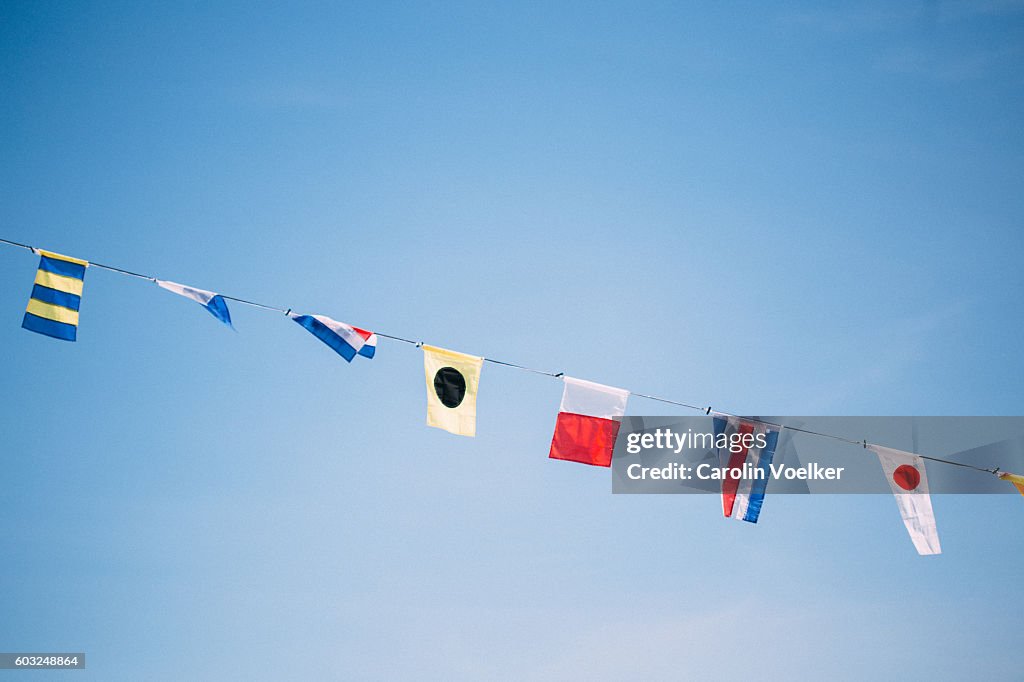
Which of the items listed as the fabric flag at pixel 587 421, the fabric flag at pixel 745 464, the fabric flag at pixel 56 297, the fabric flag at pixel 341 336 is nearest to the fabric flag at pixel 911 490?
the fabric flag at pixel 745 464

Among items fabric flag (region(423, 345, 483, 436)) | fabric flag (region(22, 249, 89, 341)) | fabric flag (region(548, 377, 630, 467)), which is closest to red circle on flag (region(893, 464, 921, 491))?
fabric flag (region(548, 377, 630, 467))

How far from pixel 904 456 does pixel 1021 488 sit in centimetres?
169

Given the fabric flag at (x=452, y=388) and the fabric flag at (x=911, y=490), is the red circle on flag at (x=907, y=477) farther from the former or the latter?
the fabric flag at (x=452, y=388)

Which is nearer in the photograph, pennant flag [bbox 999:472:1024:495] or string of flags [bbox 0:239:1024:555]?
string of flags [bbox 0:239:1024:555]

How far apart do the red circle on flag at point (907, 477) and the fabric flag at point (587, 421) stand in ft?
12.9

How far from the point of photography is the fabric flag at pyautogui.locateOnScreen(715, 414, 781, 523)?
14.1m

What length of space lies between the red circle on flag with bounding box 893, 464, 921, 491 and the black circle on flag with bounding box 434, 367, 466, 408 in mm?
6135

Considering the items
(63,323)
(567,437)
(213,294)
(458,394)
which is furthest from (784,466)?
(63,323)

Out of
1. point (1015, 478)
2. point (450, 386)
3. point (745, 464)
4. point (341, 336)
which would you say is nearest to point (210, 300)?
point (341, 336)

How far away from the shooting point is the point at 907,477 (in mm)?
14039

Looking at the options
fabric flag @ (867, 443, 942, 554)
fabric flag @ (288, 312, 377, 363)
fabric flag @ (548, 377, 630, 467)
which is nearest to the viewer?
fabric flag @ (288, 312, 377, 363)

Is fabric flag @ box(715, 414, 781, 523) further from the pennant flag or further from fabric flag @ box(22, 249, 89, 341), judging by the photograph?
fabric flag @ box(22, 249, 89, 341)

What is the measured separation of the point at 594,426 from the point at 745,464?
2268 millimetres

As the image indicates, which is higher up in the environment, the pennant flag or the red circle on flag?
the pennant flag
